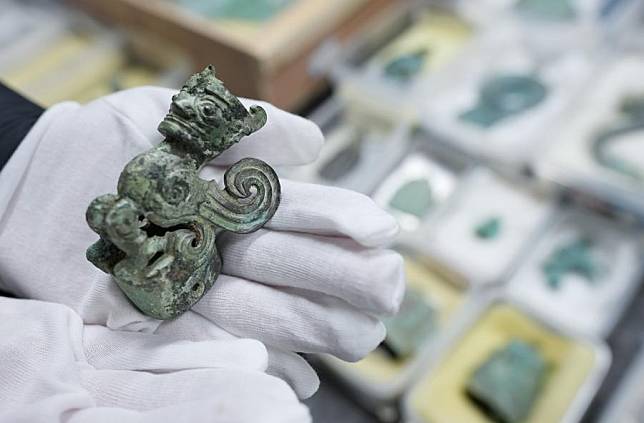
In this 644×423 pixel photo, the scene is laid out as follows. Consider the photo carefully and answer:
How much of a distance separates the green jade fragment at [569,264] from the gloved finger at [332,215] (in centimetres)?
95

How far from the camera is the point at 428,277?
1461 mm

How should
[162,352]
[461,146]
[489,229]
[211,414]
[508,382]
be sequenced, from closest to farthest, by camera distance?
[211,414] → [162,352] → [508,382] → [489,229] → [461,146]

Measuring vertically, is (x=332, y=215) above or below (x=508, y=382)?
Answer: above

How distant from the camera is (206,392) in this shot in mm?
587

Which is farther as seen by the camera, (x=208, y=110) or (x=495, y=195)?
(x=495, y=195)

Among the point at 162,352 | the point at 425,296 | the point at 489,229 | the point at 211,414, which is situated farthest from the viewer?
the point at 489,229

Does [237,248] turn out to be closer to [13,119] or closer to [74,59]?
[13,119]

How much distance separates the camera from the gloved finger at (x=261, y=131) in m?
0.72

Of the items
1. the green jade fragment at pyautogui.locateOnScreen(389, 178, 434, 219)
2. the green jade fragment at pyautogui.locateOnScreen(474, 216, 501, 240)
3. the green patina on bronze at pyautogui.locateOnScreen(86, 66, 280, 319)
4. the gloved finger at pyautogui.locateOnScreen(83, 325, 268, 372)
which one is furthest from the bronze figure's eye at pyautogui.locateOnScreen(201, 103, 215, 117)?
the green jade fragment at pyautogui.locateOnScreen(474, 216, 501, 240)

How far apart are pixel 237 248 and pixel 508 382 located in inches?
30.5

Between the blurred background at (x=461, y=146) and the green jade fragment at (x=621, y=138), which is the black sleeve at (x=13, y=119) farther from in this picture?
the green jade fragment at (x=621, y=138)

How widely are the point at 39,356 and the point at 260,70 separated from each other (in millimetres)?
1034

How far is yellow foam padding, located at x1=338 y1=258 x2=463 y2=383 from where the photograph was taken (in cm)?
129

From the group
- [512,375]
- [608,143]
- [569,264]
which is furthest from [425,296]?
[608,143]
